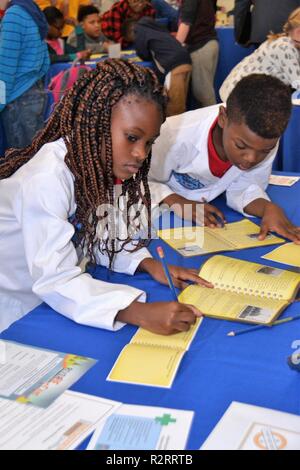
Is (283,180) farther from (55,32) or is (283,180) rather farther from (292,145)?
(55,32)

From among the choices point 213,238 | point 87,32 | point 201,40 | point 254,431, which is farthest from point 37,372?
point 87,32

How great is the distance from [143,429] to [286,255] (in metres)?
0.72

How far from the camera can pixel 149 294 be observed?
1.18 metres

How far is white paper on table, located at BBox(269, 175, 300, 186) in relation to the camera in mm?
1902

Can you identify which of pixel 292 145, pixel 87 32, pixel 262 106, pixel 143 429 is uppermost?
pixel 262 106

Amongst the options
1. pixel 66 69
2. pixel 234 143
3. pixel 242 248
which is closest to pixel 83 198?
pixel 242 248

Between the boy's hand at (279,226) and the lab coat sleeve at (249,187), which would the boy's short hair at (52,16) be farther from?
the boy's hand at (279,226)

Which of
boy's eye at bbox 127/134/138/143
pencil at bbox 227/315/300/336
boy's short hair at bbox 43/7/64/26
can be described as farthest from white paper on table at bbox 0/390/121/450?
boy's short hair at bbox 43/7/64/26

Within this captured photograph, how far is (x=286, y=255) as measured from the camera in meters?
1.35

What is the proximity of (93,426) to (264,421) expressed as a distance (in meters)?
0.24

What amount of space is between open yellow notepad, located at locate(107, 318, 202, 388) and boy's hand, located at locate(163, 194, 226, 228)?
23.5 inches

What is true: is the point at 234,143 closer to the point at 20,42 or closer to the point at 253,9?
the point at 20,42

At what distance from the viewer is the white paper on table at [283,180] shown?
1.90 m

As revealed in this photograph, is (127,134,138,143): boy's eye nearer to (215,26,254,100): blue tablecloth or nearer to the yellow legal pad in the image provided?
the yellow legal pad
